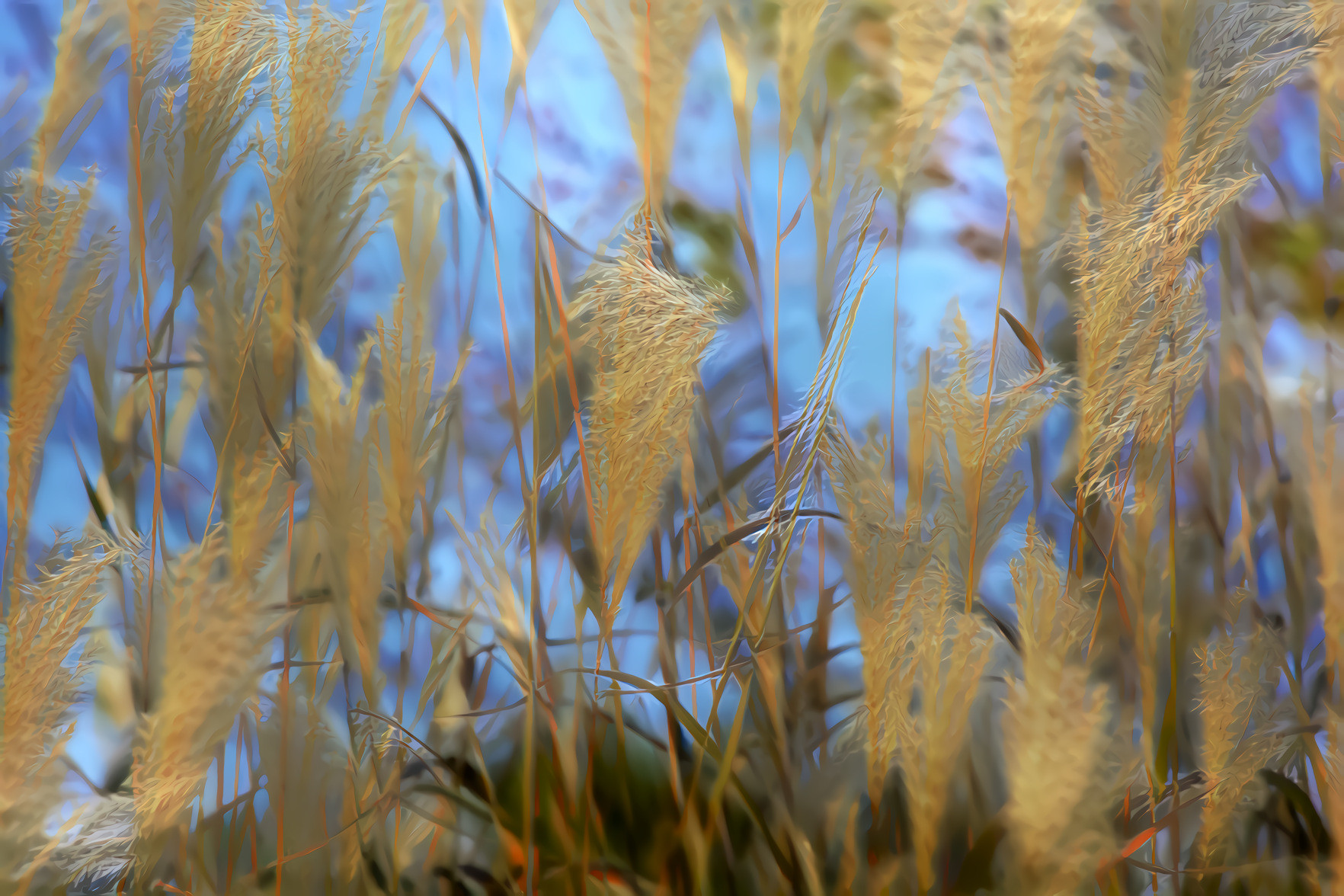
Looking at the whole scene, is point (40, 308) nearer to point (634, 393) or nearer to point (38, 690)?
point (38, 690)

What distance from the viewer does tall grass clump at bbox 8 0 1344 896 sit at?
0.76m

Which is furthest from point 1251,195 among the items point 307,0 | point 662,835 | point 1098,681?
point 307,0

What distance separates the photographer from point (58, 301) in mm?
785

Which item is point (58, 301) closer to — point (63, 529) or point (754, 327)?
point (63, 529)

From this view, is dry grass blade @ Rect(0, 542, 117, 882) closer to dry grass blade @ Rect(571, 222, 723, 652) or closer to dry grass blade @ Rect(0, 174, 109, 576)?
dry grass blade @ Rect(0, 174, 109, 576)

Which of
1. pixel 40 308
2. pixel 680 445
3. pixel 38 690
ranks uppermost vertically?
pixel 40 308

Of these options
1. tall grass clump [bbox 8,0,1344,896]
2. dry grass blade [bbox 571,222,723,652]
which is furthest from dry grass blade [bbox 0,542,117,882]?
dry grass blade [bbox 571,222,723,652]

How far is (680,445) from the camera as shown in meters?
0.77

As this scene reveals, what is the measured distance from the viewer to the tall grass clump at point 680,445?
0.76m

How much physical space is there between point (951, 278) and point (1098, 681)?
45cm

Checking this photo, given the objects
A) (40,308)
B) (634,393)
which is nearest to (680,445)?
(634,393)

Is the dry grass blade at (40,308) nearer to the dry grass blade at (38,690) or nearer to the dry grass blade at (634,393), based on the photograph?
the dry grass blade at (38,690)

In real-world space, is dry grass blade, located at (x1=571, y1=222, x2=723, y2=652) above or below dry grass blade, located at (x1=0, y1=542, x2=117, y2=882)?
above

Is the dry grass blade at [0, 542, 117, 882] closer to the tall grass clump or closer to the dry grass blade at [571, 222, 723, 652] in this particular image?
the tall grass clump
